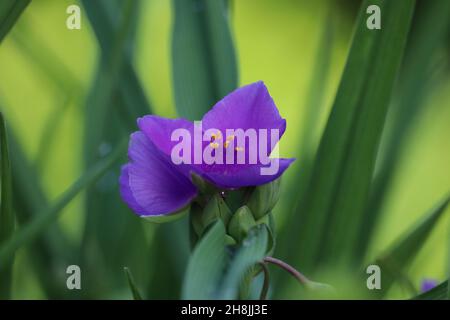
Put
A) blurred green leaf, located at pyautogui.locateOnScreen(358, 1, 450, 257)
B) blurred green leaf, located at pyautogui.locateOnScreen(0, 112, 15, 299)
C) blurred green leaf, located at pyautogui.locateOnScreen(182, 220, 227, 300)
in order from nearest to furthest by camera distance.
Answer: blurred green leaf, located at pyautogui.locateOnScreen(182, 220, 227, 300) → blurred green leaf, located at pyautogui.locateOnScreen(0, 112, 15, 299) → blurred green leaf, located at pyautogui.locateOnScreen(358, 1, 450, 257)

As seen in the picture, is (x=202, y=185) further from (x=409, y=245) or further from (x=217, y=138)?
(x=409, y=245)

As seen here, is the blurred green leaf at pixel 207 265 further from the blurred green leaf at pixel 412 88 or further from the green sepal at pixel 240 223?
the blurred green leaf at pixel 412 88

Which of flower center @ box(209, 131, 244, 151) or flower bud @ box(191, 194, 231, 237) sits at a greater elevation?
flower center @ box(209, 131, 244, 151)

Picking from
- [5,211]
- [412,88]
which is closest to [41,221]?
[5,211]

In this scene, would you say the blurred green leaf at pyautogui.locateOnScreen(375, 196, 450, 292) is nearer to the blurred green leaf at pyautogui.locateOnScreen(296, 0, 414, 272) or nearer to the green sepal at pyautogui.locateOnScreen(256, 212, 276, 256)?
the blurred green leaf at pyautogui.locateOnScreen(296, 0, 414, 272)

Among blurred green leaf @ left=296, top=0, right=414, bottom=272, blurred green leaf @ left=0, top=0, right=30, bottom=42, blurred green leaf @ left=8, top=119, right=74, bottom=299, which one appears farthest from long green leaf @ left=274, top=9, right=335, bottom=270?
blurred green leaf @ left=0, top=0, right=30, bottom=42

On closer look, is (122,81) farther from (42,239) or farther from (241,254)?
(241,254)
